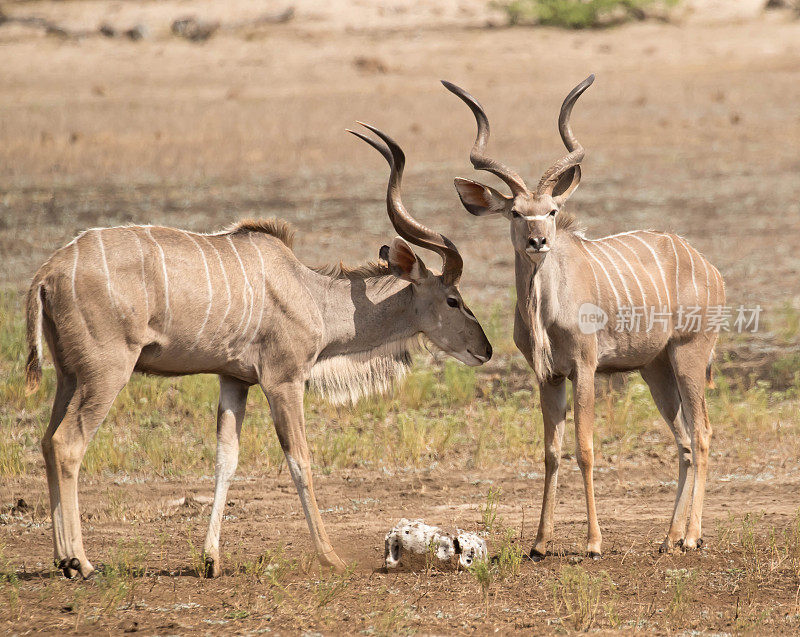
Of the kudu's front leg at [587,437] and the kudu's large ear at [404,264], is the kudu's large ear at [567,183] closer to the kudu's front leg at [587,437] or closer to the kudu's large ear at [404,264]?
the kudu's large ear at [404,264]

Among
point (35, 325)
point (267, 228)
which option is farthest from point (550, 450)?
point (35, 325)

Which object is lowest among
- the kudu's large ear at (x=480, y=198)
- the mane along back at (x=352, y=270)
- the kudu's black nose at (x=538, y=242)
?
the mane along back at (x=352, y=270)

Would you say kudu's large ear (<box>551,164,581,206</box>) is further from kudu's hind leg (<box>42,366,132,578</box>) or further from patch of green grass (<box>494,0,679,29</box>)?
patch of green grass (<box>494,0,679,29</box>)

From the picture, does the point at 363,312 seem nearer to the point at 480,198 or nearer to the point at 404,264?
the point at 404,264

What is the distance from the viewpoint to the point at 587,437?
5875mm

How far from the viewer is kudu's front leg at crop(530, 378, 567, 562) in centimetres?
591

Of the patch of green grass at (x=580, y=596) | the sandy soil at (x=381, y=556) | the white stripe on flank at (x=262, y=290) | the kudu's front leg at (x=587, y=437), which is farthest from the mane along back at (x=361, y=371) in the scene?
the patch of green grass at (x=580, y=596)

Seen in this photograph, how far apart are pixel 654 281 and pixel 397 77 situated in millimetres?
19200

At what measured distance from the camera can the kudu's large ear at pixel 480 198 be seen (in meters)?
5.96

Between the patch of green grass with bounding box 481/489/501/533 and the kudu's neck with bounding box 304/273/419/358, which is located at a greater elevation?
the kudu's neck with bounding box 304/273/419/358

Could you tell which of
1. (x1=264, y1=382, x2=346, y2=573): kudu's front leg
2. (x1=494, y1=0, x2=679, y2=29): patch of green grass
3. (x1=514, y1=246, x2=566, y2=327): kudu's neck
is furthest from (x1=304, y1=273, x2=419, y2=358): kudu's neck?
(x1=494, y1=0, x2=679, y2=29): patch of green grass

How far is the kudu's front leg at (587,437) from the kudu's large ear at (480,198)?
A: 917 millimetres

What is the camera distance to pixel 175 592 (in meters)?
5.31

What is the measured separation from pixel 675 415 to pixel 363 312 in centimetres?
179
